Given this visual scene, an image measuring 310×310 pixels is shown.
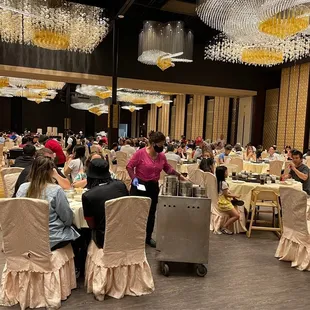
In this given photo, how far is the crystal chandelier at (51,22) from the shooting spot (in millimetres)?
6941

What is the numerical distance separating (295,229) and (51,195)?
271 cm

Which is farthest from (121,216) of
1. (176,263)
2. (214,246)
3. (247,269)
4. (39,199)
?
(214,246)

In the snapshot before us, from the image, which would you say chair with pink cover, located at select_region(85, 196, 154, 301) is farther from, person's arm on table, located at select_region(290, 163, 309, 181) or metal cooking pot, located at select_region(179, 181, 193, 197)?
person's arm on table, located at select_region(290, 163, 309, 181)

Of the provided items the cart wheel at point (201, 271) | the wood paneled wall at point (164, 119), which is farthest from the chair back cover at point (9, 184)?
the wood paneled wall at point (164, 119)

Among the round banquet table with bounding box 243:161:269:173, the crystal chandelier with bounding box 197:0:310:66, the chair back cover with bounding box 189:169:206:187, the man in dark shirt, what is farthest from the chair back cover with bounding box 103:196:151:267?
the round banquet table with bounding box 243:161:269:173

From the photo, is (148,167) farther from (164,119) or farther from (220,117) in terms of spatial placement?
(164,119)

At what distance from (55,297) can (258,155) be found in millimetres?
9642

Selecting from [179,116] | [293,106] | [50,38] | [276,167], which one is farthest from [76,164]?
[179,116]

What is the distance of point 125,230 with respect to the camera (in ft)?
9.99

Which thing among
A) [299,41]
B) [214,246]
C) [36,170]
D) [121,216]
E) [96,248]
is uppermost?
[299,41]

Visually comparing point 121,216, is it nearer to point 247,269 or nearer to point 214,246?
point 247,269

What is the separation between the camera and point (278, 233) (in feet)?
17.4

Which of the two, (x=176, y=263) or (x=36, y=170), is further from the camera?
(x=176, y=263)

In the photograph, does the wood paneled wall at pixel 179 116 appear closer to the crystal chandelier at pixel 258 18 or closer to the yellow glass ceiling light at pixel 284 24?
the crystal chandelier at pixel 258 18
